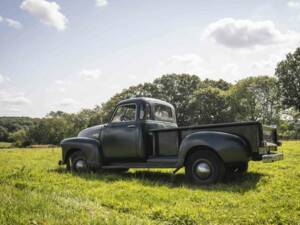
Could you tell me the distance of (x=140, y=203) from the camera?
17.9ft

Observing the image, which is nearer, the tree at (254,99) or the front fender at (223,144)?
the front fender at (223,144)

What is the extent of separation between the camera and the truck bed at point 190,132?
6977 mm

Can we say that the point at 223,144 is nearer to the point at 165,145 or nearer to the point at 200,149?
the point at 200,149

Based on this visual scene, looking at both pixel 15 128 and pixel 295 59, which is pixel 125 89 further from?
pixel 15 128

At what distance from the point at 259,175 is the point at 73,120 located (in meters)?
78.5

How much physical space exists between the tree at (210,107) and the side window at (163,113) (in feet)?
121

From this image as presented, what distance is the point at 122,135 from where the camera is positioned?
896 centimetres

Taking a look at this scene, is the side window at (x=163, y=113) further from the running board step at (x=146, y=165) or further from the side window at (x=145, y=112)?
the running board step at (x=146, y=165)

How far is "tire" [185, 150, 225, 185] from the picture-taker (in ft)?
23.4

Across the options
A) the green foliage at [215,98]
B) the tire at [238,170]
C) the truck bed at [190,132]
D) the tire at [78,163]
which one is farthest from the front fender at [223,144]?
the green foliage at [215,98]

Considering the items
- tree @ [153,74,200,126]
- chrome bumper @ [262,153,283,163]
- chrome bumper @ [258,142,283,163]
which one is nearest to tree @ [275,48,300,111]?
tree @ [153,74,200,126]

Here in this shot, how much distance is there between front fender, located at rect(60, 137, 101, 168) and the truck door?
0.23 metres

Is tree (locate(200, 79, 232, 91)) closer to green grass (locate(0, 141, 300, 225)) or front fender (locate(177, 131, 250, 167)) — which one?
green grass (locate(0, 141, 300, 225))

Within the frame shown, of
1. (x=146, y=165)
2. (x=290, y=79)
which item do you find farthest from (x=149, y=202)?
(x=290, y=79)
